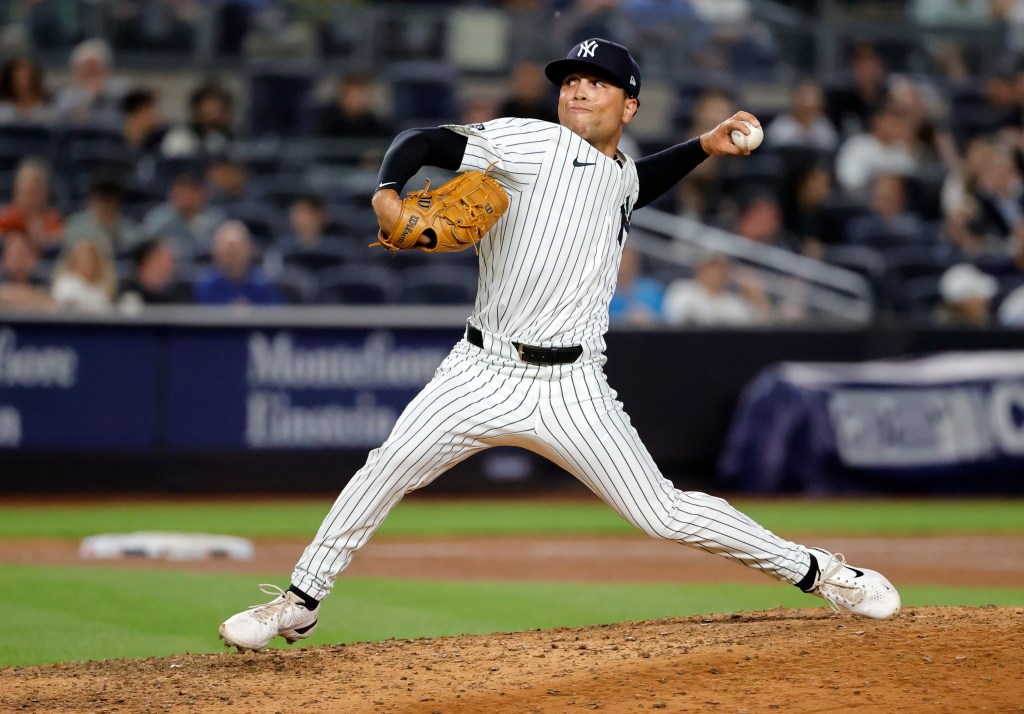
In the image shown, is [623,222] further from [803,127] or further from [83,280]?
[803,127]

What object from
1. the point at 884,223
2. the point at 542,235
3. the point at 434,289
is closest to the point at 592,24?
the point at 884,223

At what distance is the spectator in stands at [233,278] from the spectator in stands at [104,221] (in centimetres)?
76

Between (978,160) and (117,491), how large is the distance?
28.2 feet

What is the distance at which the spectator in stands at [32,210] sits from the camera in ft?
35.7

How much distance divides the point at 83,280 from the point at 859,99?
27.4 ft

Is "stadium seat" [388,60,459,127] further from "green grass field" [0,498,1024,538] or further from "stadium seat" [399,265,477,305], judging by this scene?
"green grass field" [0,498,1024,538]

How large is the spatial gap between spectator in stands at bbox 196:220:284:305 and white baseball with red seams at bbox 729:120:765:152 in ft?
22.0

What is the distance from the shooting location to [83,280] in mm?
10398

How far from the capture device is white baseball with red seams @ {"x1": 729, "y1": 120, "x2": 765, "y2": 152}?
4.51 meters

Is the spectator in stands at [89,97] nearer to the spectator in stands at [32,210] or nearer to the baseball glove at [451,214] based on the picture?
the spectator in stands at [32,210]

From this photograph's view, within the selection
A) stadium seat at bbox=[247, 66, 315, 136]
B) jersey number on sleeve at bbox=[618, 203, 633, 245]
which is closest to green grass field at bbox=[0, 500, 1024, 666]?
jersey number on sleeve at bbox=[618, 203, 633, 245]

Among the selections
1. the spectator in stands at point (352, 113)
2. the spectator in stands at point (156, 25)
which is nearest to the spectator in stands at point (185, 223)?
the spectator in stands at point (352, 113)

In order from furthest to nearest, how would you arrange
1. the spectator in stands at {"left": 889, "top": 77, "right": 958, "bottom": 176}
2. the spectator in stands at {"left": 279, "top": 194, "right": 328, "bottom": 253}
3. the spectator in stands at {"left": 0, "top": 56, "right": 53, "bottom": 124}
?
the spectator in stands at {"left": 889, "top": 77, "right": 958, "bottom": 176} → the spectator in stands at {"left": 0, "top": 56, "right": 53, "bottom": 124} → the spectator in stands at {"left": 279, "top": 194, "right": 328, "bottom": 253}

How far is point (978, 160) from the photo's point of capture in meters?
13.8
